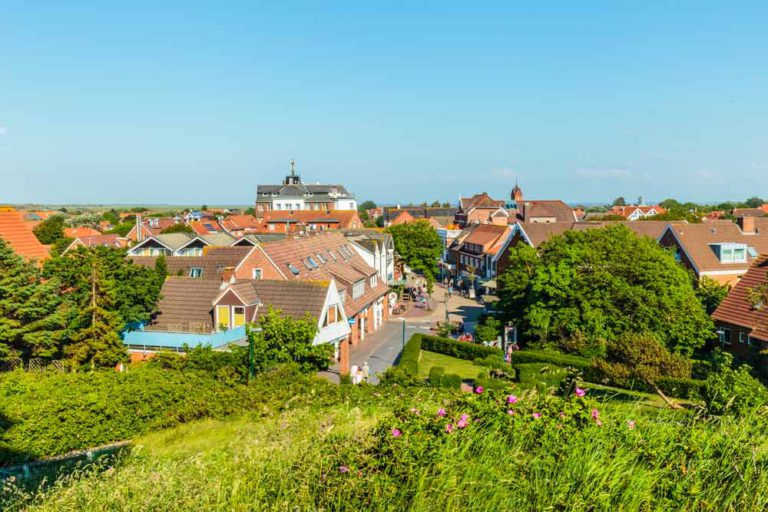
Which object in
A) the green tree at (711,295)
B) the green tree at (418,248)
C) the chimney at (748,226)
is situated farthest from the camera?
the green tree at (418,248)

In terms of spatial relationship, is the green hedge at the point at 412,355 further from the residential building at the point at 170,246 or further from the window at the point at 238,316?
the residential building at the point at 170,246

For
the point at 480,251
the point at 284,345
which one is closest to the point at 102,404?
the point at 284,345

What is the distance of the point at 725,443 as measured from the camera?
24.2ft

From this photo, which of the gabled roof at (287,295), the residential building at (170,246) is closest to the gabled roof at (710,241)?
the gabled roof at (287,295)

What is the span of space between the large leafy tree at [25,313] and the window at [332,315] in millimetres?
12280

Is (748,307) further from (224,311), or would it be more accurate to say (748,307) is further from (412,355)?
(224,311)

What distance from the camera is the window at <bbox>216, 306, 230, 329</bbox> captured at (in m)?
29.8

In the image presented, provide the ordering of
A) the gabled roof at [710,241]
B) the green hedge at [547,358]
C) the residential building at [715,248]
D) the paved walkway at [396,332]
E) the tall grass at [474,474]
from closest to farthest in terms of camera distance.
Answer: the tall grass at [474,474] < the green hedge at [547,358] < the paved walkway at [396,332] < the residential building at [715,248] < the gabled roof at [710,241]

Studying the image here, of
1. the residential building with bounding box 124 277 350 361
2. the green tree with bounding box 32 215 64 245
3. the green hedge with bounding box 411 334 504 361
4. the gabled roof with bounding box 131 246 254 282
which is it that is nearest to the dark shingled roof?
the residential building with bounding box 124 277 350 361

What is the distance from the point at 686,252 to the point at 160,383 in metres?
44.0

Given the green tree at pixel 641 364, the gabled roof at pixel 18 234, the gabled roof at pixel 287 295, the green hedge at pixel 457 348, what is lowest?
the green hedge at pixel 457 348

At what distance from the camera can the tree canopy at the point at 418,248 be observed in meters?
70.4

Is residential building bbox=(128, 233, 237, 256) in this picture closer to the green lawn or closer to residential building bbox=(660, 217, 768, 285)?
the green lawn

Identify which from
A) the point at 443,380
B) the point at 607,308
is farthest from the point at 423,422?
the point at 607,308
